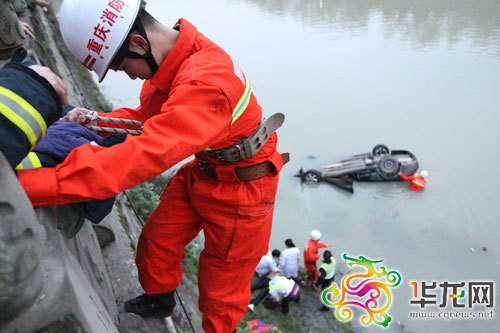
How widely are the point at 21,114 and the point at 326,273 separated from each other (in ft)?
20.7

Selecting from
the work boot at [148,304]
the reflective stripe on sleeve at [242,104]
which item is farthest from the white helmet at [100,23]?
the work boot at [148,304]

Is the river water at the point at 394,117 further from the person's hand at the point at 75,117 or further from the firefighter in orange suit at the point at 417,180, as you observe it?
the person's hand at the point at 75,117

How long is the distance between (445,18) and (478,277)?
15304mm

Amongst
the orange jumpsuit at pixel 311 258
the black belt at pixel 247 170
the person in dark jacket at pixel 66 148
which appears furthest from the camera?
the orange jumpsuit at pixel 311 258

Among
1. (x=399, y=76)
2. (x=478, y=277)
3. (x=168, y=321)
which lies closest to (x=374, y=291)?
(x=478, y=277)

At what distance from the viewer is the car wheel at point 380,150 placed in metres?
10.9

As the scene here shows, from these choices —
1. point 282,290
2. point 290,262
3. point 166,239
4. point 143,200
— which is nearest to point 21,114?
point 166,239

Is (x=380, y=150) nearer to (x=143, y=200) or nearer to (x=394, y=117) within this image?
(x=394, y=117)

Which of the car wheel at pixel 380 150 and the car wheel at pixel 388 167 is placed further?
the car wheel at pixel 380 150

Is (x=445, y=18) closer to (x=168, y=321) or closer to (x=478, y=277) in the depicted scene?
(x=478, y=277)

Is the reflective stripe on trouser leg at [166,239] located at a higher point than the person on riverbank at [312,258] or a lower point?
higher

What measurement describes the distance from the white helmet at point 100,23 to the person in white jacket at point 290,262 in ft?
17.9

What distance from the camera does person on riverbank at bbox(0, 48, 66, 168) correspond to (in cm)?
115

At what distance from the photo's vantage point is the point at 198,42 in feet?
6.38
